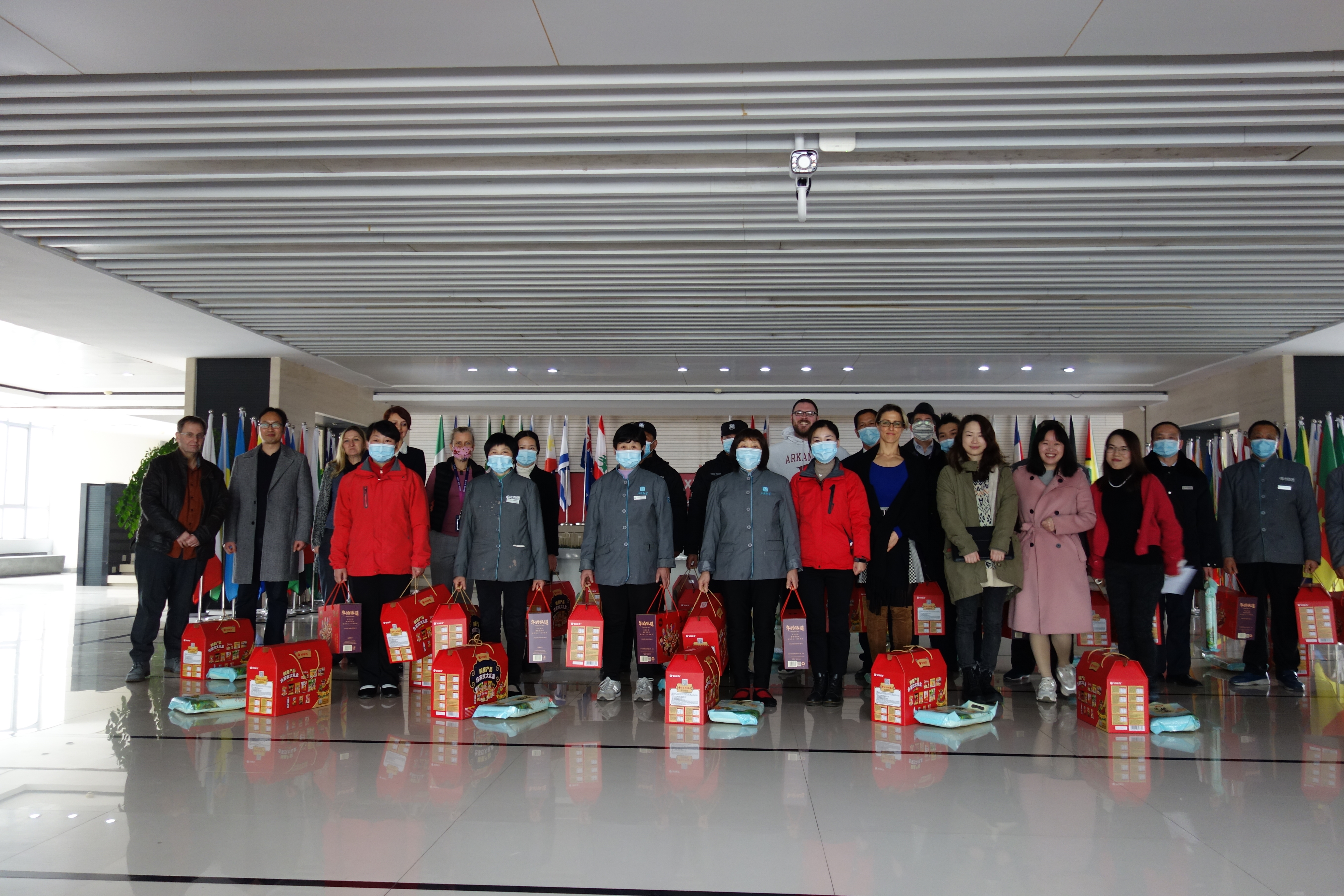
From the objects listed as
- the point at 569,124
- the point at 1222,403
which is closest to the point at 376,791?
the point at 569,124

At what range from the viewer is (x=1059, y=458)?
4867 mm

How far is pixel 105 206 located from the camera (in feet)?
16.9

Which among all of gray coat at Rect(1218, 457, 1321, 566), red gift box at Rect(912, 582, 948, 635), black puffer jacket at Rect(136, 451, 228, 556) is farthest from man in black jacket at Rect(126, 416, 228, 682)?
gray coat at Rect(1218, 457, 1321, 566)

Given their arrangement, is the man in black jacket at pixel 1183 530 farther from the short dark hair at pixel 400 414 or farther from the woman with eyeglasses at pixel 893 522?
the short dark hair at pixel 400 414

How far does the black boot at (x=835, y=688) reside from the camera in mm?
4734

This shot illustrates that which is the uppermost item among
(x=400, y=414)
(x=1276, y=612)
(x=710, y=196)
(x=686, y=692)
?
(x=710, y=196)

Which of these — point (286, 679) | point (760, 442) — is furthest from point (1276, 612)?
point (286, 679)

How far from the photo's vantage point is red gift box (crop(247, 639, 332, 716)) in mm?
4285

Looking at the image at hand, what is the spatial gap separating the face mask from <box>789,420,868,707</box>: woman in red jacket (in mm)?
2929

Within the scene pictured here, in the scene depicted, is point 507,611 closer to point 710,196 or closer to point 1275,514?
point 710,196

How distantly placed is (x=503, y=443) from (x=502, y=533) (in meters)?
0.51

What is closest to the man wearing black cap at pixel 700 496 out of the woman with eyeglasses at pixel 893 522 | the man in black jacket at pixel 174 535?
the woman with eyeglasses at pixel 893 522

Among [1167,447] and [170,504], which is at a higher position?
[1167,447]

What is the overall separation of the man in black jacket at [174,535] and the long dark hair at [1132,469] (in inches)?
218
